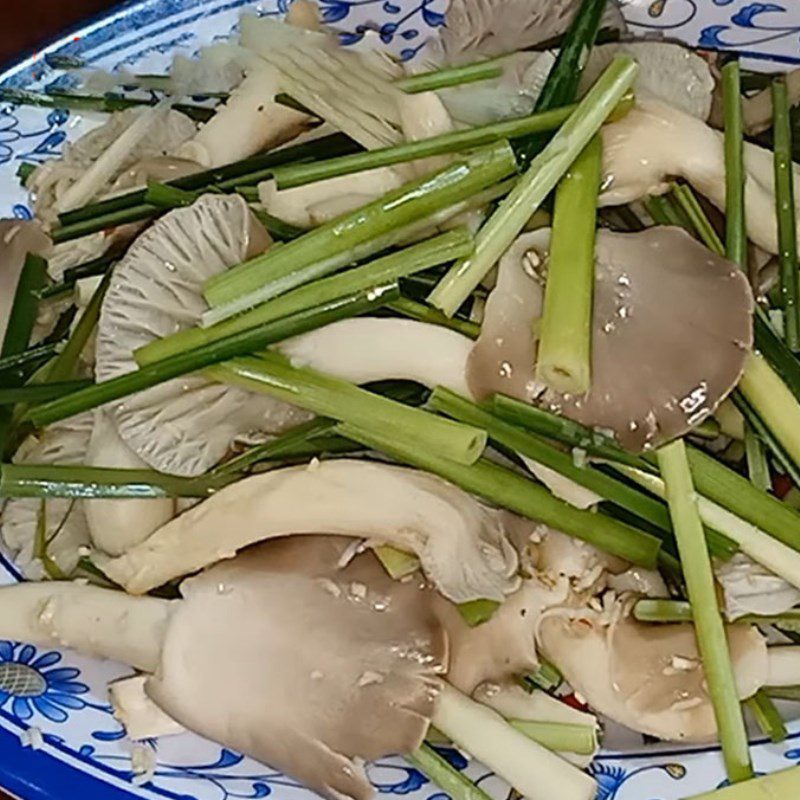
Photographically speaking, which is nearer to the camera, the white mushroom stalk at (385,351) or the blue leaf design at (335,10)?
the white mushroom stalk at (385,351)

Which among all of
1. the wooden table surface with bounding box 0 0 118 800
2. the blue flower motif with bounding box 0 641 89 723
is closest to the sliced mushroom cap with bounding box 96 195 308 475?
the blue flower motif with bounding box 0 641 89 723

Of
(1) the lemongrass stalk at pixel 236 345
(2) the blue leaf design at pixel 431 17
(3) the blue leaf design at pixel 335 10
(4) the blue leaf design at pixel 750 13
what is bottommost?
(1) the lemongrass stalk at pixel 236 345

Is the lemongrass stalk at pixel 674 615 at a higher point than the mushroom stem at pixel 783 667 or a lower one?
higher

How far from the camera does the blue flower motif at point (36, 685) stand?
1119mm

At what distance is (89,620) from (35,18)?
3.04 feet

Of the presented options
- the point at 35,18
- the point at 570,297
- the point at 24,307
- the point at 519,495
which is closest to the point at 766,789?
the point at 519,495

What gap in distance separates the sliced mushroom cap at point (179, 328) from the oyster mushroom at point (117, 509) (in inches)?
1.2

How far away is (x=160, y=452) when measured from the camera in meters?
1.08

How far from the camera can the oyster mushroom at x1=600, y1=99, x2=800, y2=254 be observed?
1.08 metres

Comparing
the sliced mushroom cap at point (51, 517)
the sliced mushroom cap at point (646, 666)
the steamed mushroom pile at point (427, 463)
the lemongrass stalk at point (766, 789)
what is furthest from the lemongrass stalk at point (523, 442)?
the sliced mushroom cap at point (51, 517)

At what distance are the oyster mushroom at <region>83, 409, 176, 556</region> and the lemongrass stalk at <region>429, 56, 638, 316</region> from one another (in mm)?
289

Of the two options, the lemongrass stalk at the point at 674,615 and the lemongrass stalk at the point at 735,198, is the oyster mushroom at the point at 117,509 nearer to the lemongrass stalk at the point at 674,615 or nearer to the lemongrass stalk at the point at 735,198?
the lemongrass stalk at the point at 674,615

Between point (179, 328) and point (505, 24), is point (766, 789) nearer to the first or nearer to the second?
point (179, 328)

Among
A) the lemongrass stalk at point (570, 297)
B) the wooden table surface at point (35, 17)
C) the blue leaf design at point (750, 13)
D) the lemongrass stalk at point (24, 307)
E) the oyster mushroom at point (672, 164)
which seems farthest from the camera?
the wooden table surface at point (35, 17)
